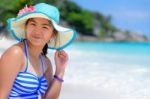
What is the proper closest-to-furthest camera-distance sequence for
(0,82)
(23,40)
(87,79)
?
(0,82) → (23,40) → (87,79)

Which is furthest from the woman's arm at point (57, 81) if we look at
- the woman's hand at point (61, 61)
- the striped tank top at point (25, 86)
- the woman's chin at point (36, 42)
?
the woman's chin at point (36, 42)

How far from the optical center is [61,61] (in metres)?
2.99

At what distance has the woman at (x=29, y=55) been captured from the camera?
2541mm

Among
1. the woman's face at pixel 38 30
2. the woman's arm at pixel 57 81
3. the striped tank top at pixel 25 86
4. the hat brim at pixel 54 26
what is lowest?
the striped tank top at pixel 25 86

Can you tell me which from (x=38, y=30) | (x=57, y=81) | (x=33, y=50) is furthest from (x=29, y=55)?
(x=57, y=81)

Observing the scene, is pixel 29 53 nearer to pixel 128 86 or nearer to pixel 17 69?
pixel 17 69

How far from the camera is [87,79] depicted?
8.42 m

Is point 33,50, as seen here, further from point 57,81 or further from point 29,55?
point 57,81

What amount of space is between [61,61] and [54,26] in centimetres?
36

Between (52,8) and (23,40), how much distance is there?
0.24m

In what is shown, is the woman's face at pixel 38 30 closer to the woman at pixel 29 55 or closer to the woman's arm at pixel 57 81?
the woman at pixel 29 55

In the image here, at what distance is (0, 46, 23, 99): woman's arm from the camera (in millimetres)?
2525

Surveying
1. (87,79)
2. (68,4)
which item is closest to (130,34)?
(68,4)

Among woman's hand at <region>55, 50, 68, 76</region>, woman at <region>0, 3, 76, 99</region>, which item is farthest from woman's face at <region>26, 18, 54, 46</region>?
woman's hand at <region>55, 50, 68, 76</region>
